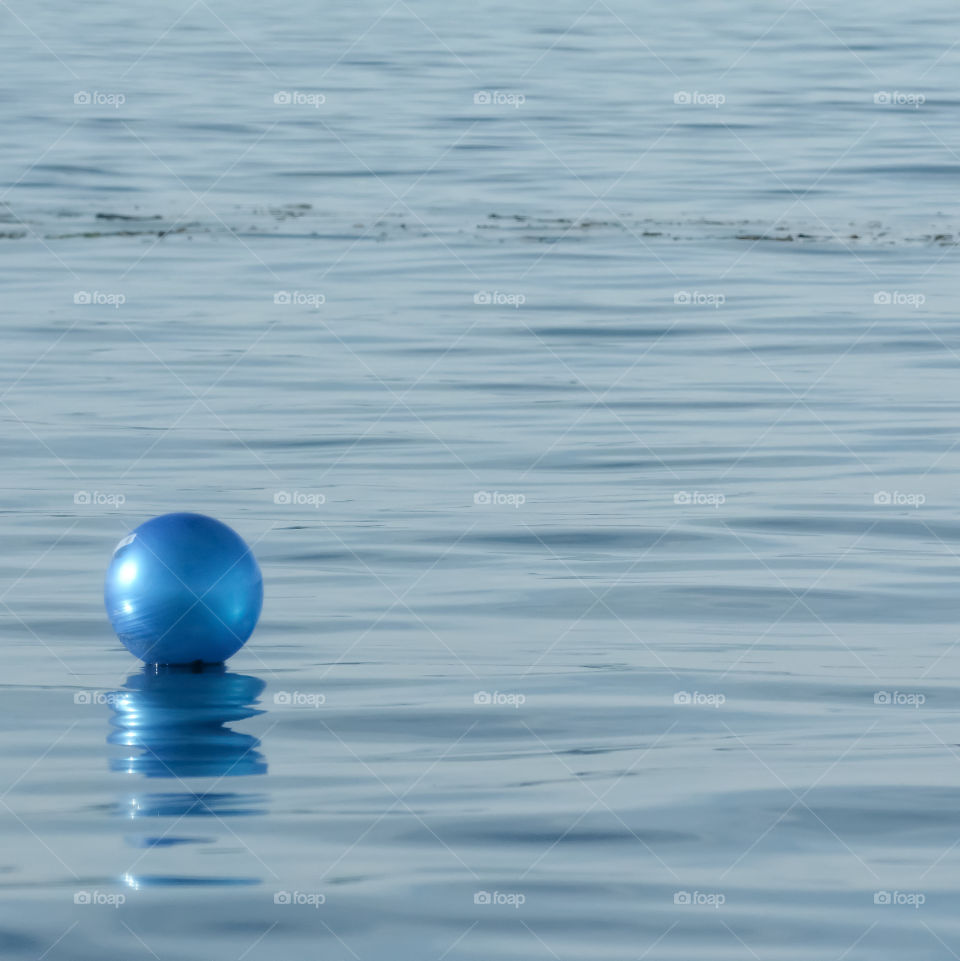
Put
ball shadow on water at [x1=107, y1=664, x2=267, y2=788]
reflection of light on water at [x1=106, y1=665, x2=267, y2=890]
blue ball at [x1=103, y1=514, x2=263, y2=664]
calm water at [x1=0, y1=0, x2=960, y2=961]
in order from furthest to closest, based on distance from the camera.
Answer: blue ball at [x1=103, y1=514, x2=263, y2=664], ball shadow on water at [x1=107, y1=664, x2=267, y2=788], reflection of light on water at [x1=106, y1=665, x2=267, y2=890], calm water at [x1=0, y1=0, x2=960, y2=961]

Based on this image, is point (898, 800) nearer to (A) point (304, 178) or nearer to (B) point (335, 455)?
(B) point (335, 455)

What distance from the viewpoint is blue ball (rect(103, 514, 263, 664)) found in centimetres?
793

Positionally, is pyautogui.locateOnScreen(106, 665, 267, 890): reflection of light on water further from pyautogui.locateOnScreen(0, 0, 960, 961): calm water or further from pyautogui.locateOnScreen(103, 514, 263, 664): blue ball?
pyautogui.locateOnScreen(103, 514, 263, 664): blue ball

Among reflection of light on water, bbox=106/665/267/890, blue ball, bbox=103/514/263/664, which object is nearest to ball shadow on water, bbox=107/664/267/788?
reflection of light on water, bbox=106/665/267/890

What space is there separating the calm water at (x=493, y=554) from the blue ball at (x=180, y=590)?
141mm

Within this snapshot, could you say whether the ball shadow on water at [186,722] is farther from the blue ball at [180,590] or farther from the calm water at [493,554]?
the blue ball at [180,590]

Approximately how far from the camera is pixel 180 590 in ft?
26.0

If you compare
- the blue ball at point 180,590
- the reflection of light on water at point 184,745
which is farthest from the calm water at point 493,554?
the blue ball at point 180,590

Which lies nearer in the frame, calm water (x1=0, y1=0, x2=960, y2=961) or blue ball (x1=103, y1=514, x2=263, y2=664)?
calm water (x1=0, y1=0, x2=960, y2=961)

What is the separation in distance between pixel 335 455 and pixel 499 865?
6282 millimetres

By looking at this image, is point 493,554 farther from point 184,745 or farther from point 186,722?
point 184,745

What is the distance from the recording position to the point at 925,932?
5426 mm

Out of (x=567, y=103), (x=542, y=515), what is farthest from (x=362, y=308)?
(x=567, y=103)

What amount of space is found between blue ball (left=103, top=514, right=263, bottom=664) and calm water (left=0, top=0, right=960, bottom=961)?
0.14 m
